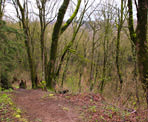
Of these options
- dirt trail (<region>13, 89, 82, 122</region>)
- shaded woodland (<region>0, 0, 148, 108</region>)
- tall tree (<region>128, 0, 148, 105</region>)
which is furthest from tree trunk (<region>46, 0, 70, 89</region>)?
tall tree (<region>128, 0, 148, 105</region>)

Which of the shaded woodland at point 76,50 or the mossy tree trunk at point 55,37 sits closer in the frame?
the shaded woodland at point 76,50

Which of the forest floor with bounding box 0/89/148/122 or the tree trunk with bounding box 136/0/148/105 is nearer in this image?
the tree trunk with bounding box 136/0/148/105

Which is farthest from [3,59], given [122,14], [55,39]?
[122,14]

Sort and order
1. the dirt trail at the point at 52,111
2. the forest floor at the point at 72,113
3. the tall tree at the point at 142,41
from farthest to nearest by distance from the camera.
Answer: the dirt trail at the point at 52,111
the forest floor at the point at 72,113
the tall tree at the point at 142,41

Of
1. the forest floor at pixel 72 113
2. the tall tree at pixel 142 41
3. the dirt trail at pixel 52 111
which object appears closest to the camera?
the tall tree at pixel 142 41

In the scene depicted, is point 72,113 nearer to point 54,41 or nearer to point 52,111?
point 52,111

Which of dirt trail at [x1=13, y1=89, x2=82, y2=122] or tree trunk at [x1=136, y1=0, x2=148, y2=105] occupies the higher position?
tree trunk at [x1=136, y1=0, x2=148, y2=105]

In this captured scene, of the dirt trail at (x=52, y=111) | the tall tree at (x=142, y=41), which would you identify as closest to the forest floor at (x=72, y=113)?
the dirt trail at (x=52, y=111)

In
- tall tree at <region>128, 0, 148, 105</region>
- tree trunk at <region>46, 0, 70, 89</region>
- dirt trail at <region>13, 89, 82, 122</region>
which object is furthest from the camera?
tree trunk at <region>46, 0, 70, 89</region>

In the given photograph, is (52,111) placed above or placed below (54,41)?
below

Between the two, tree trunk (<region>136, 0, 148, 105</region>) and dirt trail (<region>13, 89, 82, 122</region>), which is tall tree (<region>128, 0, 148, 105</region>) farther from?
dirt trail (<region>13, 89, 82, 122</region>)

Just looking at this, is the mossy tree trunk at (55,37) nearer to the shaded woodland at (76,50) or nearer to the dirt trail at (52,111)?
the shaded woodland at (76,50)

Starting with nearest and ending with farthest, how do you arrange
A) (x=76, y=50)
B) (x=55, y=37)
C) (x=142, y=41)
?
(x=142, y=41)
(x=55, y=37)
(x=76, y=50)

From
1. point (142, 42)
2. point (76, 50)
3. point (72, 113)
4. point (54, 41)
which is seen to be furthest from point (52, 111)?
point (76, 50)
